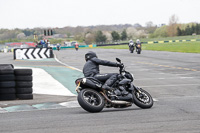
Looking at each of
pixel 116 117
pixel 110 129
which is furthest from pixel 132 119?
pixel 110 129

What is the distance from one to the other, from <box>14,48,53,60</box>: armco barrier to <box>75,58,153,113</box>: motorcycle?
32.3 m

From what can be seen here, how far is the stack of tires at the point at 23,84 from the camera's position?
13.7m

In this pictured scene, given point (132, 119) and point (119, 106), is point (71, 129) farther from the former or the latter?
point (119, 106)

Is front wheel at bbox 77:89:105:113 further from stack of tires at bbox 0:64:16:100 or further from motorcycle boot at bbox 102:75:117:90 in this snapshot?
stack of tires at bbox 0:64:16:100

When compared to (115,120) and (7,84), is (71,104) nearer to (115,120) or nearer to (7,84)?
(7,84)

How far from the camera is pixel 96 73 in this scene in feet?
35.4

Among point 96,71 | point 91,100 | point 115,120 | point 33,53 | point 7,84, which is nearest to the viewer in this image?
point 115,120

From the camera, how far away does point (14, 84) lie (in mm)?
13586

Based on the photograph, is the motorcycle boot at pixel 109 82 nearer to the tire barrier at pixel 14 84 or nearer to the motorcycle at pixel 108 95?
the motorcycle at pixel 108 95

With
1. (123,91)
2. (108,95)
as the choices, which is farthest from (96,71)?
(123,91)

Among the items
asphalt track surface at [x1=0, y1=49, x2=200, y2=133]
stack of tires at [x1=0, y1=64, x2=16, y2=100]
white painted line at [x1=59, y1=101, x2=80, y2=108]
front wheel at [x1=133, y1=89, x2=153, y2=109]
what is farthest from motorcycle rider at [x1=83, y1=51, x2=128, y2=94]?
stack of tires at [x1=0, y1=64, x2=16, y2=100]

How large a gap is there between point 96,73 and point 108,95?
68 centimetres

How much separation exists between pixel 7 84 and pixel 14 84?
227mm

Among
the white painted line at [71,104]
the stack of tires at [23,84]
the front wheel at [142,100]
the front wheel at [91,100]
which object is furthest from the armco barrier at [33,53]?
the front wheel at [91,100]
